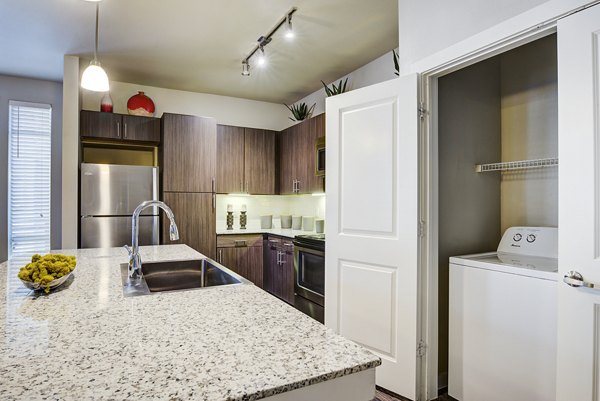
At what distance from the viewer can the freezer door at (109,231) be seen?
3447 mm

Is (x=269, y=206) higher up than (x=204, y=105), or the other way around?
(x=204, y=105)

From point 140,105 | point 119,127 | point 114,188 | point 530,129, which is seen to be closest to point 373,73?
point 530,129

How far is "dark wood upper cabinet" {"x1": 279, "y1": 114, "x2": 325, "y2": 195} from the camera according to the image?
150 inches

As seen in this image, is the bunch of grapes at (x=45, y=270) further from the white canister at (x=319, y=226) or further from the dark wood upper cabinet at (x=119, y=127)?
the white canister at (x=319, y=226)

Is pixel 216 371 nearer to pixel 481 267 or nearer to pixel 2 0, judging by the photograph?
pixel 481 267

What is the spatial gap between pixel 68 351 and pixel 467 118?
8.09 ft

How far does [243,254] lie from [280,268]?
0.54 metres

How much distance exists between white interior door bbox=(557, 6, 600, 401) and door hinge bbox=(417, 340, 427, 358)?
71 centimetres

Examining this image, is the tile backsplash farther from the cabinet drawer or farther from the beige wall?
the beige wall

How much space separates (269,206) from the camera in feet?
16.1

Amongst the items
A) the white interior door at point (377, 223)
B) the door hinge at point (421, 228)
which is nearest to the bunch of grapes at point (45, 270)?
the white interior door at point (377, 223)

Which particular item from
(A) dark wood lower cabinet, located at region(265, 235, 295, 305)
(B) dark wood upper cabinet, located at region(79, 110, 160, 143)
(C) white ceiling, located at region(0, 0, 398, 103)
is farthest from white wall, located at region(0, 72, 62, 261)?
(A) dark wood lower cabinet, located at region(265, 235, 295, 305)

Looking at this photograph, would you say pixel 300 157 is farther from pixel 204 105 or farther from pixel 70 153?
pixel 70 153

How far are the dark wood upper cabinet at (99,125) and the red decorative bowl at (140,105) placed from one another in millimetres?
182
